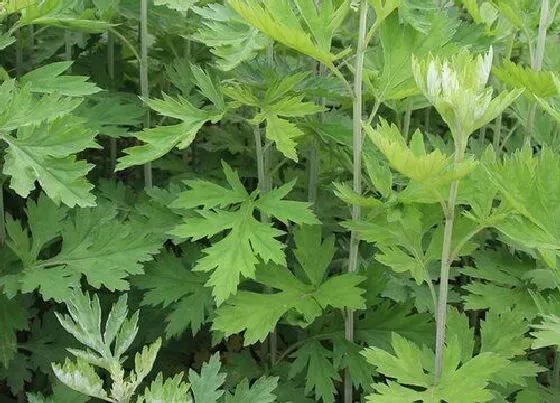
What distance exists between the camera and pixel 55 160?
4.05 ft

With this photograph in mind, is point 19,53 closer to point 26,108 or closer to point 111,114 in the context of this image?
point 111,114

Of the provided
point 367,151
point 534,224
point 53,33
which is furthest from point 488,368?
point 53,33

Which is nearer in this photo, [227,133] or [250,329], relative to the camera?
[250,329]

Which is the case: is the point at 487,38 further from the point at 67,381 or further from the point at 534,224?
the point at 67,381

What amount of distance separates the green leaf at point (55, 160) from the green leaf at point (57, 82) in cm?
10

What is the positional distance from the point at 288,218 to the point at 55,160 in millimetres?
384

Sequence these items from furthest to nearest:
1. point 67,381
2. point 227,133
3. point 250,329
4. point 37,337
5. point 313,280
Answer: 1. point 227,133
2. point 37,337
3. point 313,280
4. point 250,329
5. point 67,381

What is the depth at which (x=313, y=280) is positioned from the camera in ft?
4.49

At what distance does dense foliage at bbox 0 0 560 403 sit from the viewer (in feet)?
3.63

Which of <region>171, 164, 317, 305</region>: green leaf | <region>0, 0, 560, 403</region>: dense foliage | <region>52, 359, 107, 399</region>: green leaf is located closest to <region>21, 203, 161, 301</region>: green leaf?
<region>0, 0, 560, 403</region>: dense foliage

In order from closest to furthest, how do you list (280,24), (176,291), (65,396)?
(280,24) → (65,396) → (176,291)

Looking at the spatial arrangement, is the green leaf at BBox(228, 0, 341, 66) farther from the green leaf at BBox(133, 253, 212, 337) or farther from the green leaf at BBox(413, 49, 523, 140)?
the green leaf at BBox(133, 253, 212, 337)

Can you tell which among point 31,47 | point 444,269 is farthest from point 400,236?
point 31,47

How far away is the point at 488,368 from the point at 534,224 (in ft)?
0.71
